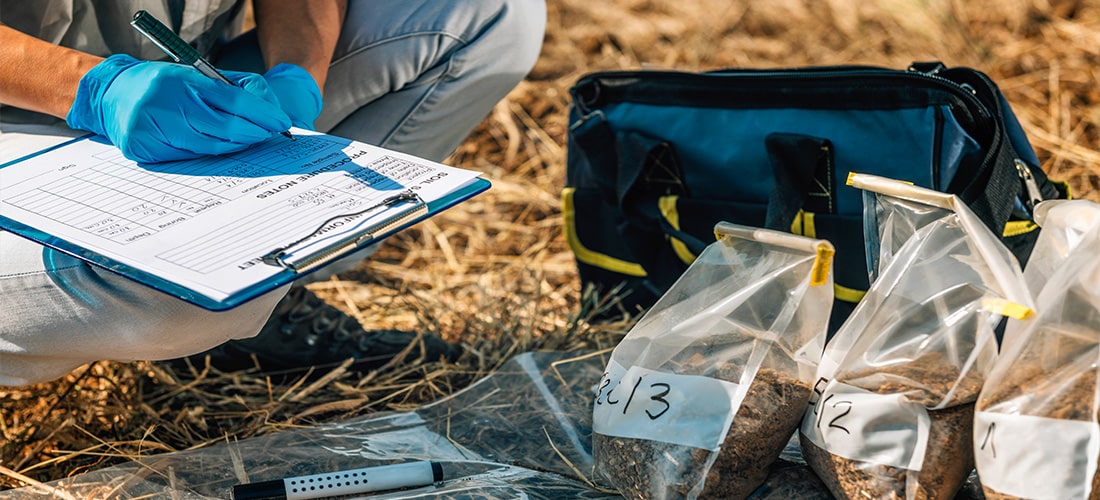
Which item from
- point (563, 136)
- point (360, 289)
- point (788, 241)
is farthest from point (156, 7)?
point (563, 136)

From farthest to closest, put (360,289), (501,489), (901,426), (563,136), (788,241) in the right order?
(563,136) → (360,289) → (501,489) → (788,241) → (901,426)

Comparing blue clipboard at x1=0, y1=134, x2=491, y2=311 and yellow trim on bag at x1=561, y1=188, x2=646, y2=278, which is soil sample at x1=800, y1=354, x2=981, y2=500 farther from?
yellow trim on bag at x1=561, y1=188, x2=646, y2=278

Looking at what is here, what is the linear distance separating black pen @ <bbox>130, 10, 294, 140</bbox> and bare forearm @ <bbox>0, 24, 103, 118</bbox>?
4.5 inches

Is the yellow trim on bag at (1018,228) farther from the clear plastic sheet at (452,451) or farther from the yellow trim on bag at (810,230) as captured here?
the clear plastic sheet at (452,451)

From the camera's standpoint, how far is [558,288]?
6.89 feet

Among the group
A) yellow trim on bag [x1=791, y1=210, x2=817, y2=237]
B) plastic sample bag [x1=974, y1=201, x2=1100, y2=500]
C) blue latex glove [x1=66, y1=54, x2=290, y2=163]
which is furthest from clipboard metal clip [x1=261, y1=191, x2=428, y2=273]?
yellow trim on bag [x1=791, y1=210, x2=817, y2=237]

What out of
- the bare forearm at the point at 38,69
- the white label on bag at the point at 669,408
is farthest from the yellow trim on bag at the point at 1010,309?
the bare forearm at the point at 38,69

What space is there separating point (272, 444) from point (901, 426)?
787 mm

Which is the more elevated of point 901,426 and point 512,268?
point 901,426

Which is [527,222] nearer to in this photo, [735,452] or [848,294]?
[848,294]

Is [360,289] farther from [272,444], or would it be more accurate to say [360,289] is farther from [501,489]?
[501,489]

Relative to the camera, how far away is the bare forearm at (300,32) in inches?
59.2

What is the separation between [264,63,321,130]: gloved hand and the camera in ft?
4.41

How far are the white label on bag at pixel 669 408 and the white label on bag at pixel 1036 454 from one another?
238mm
